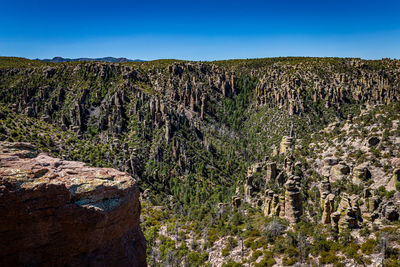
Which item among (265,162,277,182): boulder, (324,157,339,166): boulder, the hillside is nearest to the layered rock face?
the hillside

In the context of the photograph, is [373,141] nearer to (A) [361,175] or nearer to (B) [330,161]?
(B) [330,161]

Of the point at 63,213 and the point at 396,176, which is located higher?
the point at 63,213

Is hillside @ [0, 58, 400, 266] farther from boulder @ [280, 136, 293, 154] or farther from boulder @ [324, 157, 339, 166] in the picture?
boulder @ [324, 157, 339, 166]

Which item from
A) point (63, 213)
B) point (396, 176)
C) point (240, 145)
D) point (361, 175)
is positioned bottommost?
point (240, 145)

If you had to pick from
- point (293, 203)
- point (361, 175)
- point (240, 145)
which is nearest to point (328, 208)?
point (293, 203)

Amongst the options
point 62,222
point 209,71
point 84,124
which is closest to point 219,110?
point 209,71
